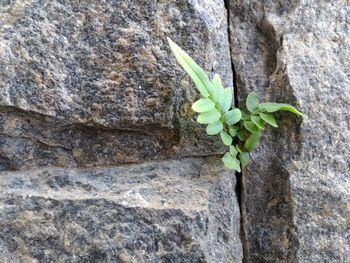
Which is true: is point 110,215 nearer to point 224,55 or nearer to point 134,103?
point 134,103

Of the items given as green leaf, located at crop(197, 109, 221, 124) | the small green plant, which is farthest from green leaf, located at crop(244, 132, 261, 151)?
green leaf, located at crop(197, 109, 221, 124)

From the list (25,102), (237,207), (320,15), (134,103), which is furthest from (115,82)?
(320,15)

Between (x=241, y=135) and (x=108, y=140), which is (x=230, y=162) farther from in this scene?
(x=108, y=140)

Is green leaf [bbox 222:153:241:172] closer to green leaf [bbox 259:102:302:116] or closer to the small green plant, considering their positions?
the small green plant

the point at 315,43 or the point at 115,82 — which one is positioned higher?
the point at 315,43

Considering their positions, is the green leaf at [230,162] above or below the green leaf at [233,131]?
below

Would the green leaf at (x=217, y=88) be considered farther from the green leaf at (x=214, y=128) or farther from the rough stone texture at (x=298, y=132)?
the rough stone texture at (x=298, y=132)

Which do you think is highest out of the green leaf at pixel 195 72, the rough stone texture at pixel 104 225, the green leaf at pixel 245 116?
the green leaf at pixel 195 72

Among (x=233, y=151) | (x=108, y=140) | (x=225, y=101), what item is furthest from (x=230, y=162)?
(x=108, y=140)

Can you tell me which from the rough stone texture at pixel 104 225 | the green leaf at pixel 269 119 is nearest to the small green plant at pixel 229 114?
the green leaf at pixel 269 119
